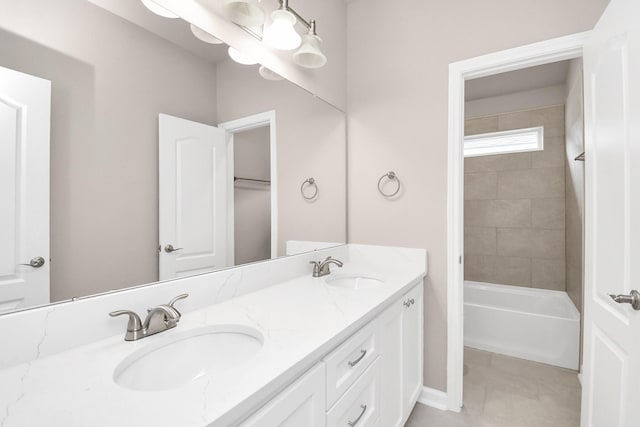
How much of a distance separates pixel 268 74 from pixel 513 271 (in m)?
3.22

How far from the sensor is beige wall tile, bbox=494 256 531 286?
10.5 ft

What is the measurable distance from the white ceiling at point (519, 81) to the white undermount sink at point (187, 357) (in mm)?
3189

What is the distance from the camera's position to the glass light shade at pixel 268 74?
148 centimetres

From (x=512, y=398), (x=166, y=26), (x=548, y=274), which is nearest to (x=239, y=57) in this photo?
(x=166, y=26)

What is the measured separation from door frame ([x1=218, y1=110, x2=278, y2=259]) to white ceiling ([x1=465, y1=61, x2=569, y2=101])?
2.43 m

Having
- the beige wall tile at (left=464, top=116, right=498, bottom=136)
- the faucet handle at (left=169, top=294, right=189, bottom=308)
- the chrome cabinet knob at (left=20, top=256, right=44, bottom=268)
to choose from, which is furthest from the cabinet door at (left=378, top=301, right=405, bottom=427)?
the beige wall tile at (left=464, top=116, right=498, bottom=136)

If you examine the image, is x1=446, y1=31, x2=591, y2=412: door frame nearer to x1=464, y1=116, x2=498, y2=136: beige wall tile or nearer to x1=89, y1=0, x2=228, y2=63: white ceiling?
x1=89, y1=0, x2=228, y2=63: white ceiling

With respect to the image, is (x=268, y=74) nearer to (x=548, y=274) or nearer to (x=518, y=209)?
(x=518, y=209)

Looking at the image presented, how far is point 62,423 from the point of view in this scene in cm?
51

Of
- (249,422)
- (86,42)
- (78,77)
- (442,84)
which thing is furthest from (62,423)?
(442,84)

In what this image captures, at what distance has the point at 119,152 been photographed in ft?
→ 3.04

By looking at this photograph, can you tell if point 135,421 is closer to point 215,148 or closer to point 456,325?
point 215,148

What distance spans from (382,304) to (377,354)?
203 mm

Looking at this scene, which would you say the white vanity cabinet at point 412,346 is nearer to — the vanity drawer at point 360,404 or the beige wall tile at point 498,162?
the vanity drawer at point 360,404
